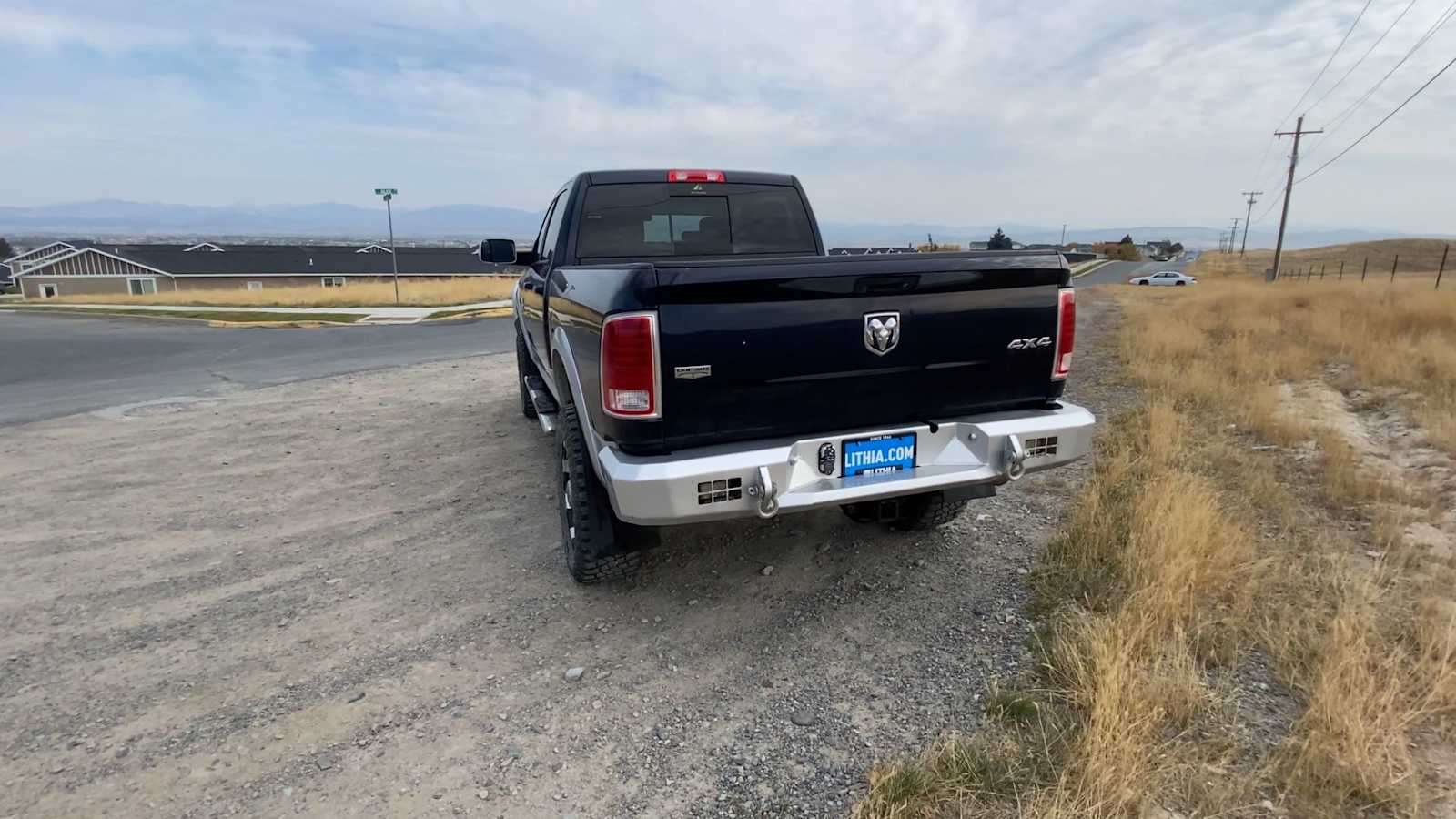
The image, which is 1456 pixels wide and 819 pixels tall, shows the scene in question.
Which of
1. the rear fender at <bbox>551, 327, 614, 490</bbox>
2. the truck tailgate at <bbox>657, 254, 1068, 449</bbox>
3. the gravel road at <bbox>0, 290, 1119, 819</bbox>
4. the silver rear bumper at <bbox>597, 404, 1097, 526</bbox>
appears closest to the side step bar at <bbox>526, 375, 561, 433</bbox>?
the rear fender at <bbox>551, 327, 614, 490</bbox>

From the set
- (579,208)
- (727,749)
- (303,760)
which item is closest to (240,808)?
(303,760)

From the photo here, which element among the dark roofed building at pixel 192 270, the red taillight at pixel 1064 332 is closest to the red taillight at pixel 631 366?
the red taillight at pixel 1064 332

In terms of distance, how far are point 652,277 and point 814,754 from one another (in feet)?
5.65

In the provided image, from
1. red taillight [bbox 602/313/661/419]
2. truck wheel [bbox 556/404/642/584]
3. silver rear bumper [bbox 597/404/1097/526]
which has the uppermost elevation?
red taillight [bbox 602/313/661/419]

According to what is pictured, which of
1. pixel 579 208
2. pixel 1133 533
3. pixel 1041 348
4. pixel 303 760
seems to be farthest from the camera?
pixel 579 208

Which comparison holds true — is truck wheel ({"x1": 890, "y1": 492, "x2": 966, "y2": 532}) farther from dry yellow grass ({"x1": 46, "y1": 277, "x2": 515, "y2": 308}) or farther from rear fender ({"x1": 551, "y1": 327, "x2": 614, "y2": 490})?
dry yellow grass ({"x1": 46, "y1": 277, "x2": 515, "y2": 308})

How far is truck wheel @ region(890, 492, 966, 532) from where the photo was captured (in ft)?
12.4

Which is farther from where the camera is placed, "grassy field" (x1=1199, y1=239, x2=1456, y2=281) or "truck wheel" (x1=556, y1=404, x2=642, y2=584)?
"grassy field" (x1=1199, y1=239, x2=1456, y2=281)

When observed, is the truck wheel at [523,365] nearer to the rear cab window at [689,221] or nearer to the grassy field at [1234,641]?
the rear cab window at [689,221]

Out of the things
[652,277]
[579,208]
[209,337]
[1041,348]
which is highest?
[579,208]

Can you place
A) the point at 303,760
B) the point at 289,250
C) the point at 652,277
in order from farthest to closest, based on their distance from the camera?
the point at 289,250
the point at 652,277
the point at 303,760

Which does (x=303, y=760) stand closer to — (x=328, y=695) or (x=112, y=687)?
(x=328, y=695)

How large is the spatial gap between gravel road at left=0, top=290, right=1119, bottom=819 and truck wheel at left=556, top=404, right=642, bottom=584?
17 cm

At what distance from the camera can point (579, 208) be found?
14.6 feet
